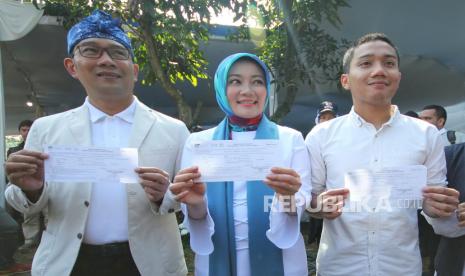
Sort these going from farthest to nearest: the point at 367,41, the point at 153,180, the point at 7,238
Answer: the point at 7,238 < the point at 367,41 < the point at 153,180

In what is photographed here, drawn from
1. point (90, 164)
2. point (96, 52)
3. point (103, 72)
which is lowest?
point (90, 164)

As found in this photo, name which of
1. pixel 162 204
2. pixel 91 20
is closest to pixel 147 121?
pixel 162 204

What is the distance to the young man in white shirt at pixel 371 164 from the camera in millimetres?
1915

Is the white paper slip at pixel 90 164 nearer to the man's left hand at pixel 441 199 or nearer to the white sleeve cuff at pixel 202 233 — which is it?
the white sleeve cuff at pixel 202 233

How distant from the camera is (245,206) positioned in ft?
6.34

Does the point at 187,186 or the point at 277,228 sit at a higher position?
the point at 187,186

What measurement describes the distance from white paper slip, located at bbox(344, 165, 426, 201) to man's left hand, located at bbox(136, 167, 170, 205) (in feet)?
2.87

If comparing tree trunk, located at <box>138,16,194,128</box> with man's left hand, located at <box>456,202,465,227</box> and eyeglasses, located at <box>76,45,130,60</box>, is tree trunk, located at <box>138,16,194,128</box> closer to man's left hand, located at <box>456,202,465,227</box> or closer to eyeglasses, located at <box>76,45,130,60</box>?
eyeglasses, located at <box>76,45,130,60</box>

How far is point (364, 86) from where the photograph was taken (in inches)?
79.3

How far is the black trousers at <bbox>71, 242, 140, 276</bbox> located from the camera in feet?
6.30

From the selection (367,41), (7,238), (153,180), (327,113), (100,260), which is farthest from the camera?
(327,113)

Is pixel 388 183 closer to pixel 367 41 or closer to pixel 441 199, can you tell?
pixel 441 199

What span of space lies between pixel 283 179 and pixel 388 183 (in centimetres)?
53

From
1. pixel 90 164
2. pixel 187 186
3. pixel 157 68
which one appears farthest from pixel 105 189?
pixel 157 68
